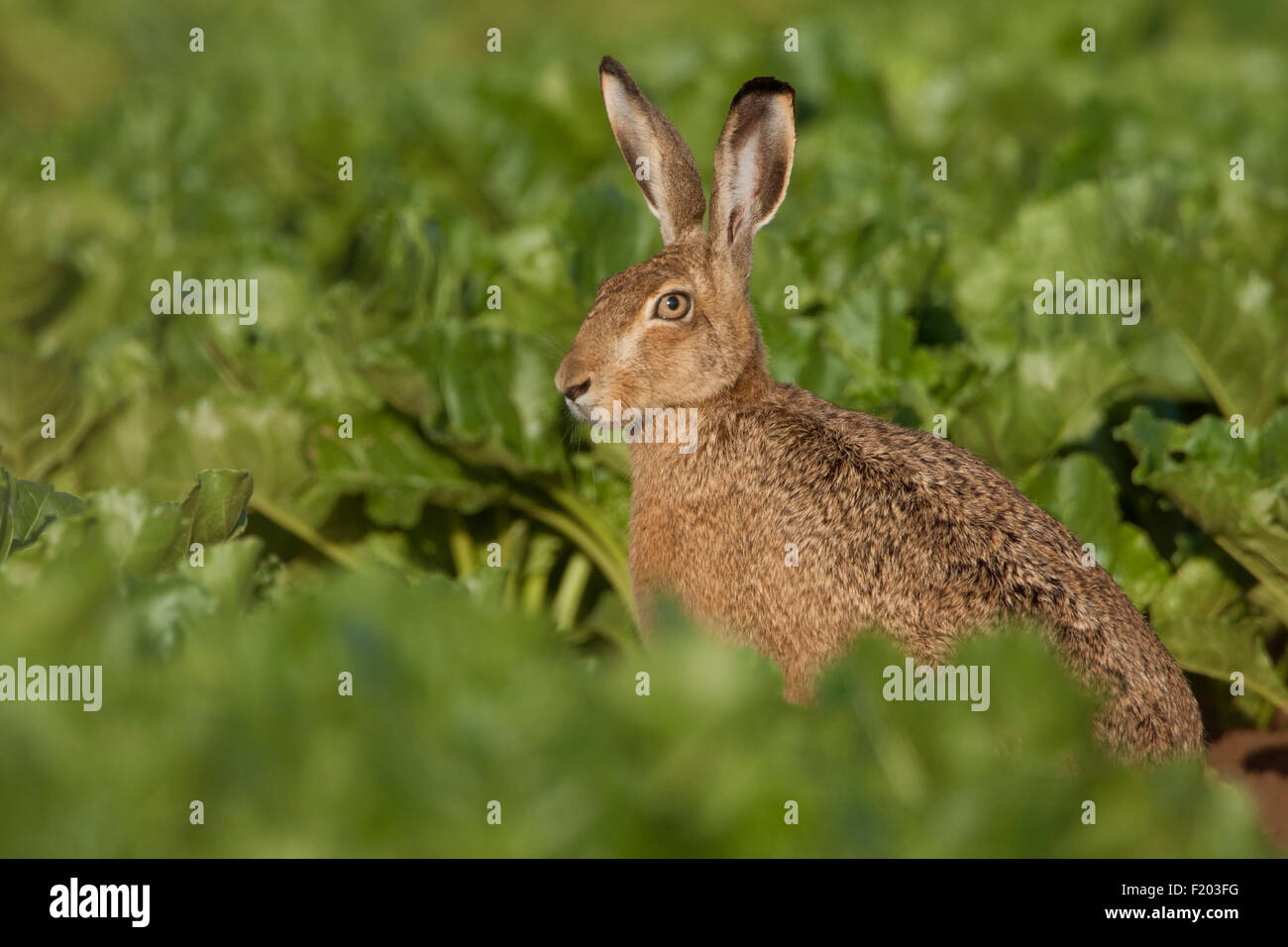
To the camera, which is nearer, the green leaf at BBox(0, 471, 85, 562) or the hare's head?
the green leaf at BBox(0, 471, 85, 562)

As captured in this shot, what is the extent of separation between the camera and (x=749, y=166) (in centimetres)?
507

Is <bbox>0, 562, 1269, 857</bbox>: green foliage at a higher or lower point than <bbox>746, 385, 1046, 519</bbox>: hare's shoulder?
lower

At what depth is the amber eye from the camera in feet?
16.4

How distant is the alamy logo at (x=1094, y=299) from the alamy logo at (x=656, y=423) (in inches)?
89.7

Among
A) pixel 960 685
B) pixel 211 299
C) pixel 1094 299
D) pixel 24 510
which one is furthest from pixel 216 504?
pixel 1094 299

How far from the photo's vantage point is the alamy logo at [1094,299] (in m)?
6.63

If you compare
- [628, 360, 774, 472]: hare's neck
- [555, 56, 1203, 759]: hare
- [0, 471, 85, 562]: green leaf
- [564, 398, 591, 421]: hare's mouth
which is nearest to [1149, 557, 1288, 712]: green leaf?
[555, 56, 1203, 759]: hare

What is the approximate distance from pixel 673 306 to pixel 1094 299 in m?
2.64

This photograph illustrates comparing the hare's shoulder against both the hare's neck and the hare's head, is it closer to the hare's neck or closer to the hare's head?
the hare's neck

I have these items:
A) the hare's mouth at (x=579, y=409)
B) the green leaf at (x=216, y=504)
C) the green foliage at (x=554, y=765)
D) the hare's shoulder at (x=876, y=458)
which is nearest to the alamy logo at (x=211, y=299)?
the hare's mouth at (x=579, y=409)

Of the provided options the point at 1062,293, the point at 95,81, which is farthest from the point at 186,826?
the point at 95,81

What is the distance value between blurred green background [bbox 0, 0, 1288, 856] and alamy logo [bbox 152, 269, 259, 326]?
11 cm
